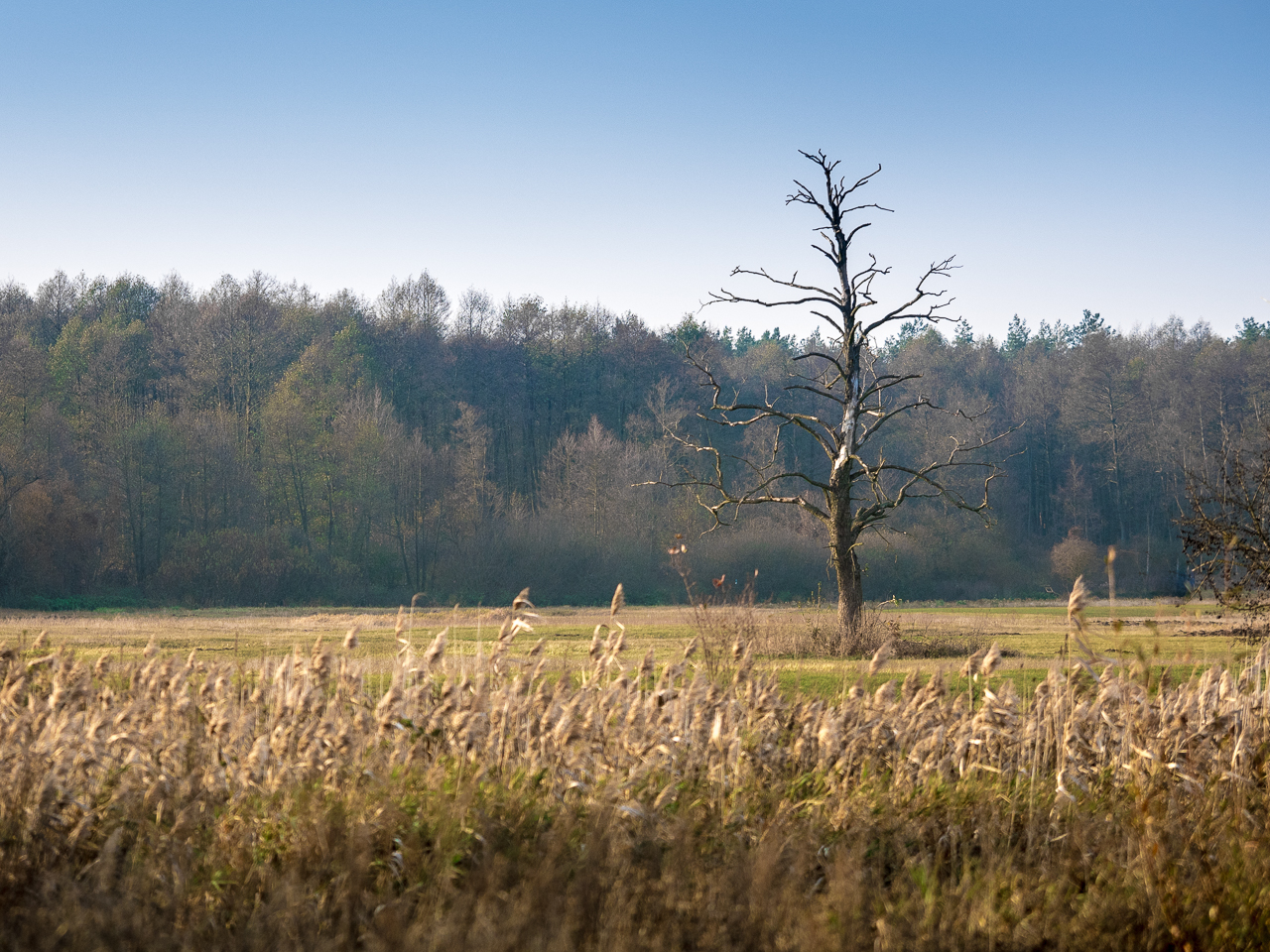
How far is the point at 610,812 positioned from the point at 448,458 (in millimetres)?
48917

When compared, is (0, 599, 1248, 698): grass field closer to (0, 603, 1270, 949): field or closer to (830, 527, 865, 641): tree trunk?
(830, 527, 865, 641): tree trunk

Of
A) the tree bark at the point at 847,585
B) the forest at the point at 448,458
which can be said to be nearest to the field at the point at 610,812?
the tree bark at the point at 847,585

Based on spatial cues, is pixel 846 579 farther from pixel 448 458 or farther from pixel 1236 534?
pixel 448 458

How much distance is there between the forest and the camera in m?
Answer: 45.6

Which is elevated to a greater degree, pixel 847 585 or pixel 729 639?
pixel 847 585

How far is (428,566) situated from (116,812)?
45.6 metres

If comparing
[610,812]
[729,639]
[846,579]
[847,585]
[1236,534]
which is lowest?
[610,812]

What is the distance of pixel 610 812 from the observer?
550 cm

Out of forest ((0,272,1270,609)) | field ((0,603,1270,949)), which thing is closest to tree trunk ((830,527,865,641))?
field ((0,603,1270,949))

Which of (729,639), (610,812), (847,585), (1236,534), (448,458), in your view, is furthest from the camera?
(448,458)

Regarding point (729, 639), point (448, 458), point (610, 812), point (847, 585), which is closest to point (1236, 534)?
point (847, 585)

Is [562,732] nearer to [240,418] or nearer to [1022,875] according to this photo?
[1022,875]

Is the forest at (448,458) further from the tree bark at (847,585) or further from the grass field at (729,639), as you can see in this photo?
the tree bark at (847,585)

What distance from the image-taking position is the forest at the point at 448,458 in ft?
150
